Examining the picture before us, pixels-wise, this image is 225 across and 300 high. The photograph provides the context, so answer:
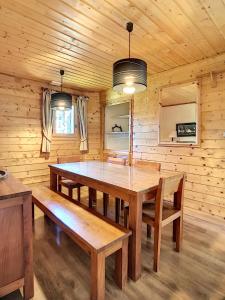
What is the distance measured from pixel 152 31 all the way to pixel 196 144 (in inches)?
71.7

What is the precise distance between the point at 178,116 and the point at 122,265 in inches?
139

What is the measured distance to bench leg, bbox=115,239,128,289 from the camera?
1.59 m

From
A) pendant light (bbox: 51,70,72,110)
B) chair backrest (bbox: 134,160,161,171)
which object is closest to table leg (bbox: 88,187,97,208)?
chair backrest (bbox: 134,160,161,171)

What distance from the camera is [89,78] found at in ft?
13.5

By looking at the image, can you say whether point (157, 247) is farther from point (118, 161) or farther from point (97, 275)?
point (118, 161)

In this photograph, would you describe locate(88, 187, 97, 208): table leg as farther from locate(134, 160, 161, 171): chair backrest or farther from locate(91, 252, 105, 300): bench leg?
locate(91, 252, 105, 300): bench leg

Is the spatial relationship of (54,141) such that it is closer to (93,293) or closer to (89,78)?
(89,78)

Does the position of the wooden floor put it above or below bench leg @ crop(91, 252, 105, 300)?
below

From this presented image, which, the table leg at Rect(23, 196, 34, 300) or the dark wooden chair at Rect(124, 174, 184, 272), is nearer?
the table leg at Rect(23, 196, 34, 300)

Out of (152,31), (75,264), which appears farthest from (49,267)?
(152,31)

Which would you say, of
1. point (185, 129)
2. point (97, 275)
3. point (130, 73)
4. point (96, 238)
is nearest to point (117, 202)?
point (96, 238)

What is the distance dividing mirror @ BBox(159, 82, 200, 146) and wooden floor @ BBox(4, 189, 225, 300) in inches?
79.8

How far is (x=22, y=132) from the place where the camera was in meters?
4.07

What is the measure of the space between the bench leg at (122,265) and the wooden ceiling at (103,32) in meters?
2.19
